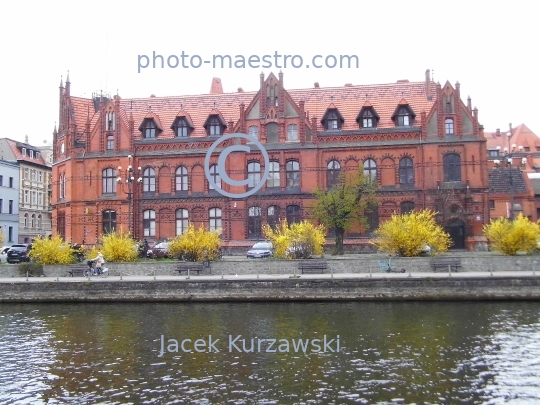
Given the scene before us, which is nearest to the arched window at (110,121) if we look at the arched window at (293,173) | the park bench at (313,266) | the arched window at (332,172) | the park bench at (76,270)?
the arched window at (293,173)

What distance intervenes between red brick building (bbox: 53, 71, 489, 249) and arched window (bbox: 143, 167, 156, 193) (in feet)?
0.32

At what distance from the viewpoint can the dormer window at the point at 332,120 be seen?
165 ft

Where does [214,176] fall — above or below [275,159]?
below

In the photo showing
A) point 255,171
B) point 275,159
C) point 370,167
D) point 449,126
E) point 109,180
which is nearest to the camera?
point 449,126

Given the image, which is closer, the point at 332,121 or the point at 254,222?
the point at 254,222

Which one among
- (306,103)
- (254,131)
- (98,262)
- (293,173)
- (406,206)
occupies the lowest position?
(98,262)

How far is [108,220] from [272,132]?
17.3 m

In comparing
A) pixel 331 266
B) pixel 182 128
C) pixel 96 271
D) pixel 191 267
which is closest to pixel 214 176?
pixel 182 128

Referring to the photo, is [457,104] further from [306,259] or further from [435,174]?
[306,259]

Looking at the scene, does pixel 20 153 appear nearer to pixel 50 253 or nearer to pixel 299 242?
pixel 50 253

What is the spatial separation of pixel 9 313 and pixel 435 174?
34.4 meters

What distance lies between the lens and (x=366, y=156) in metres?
48.9

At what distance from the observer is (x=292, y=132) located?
164 ft

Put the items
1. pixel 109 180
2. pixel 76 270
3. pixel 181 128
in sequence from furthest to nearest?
pixel 181 128 < pixel 109 180 < pixel 76 270
